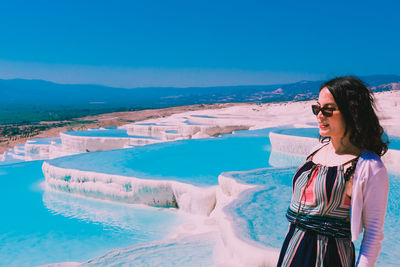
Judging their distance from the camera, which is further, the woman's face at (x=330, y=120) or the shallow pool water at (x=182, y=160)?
the shallow pool water at (x=182, y=160)

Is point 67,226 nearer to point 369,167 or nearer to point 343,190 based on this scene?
point 343,190

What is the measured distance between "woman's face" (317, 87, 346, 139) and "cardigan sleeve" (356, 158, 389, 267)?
0.61ft

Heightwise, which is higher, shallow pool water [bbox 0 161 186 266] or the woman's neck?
the woman's neck

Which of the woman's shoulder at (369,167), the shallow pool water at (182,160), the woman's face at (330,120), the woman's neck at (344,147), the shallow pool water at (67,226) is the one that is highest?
the woman's face at (330,120)

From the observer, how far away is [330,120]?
4.37 ft

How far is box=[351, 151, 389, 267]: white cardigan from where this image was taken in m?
1.14

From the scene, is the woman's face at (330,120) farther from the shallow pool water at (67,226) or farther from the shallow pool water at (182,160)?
the shallow pool water at (182,160)

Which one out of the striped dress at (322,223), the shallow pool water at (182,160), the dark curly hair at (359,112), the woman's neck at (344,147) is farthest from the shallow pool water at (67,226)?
the dark curly hair at (359,112)

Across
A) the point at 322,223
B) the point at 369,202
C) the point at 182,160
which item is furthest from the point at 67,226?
the point at 369,202

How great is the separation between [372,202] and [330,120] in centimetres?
33

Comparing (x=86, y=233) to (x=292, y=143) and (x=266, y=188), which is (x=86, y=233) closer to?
(x=266, y=188)

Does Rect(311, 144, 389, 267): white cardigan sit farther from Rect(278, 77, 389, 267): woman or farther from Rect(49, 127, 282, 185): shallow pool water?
Rect(49, 127, 282, 185): shallow pool water

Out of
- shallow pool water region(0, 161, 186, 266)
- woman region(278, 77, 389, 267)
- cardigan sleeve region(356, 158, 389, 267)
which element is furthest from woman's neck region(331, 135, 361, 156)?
shallow pool water region(0, 161, 186, 266)

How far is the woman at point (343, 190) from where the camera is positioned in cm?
116
